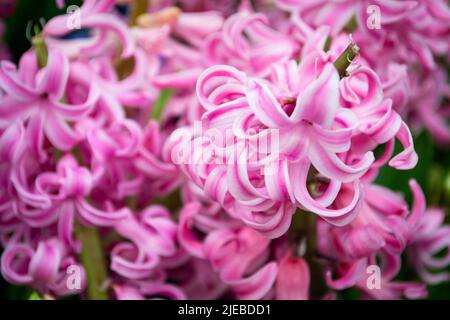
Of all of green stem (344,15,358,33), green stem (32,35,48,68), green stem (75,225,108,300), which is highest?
green stem (32,35,48,68)

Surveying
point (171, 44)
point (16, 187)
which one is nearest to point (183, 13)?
point (171, 44)

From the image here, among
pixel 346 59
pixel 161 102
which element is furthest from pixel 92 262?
pixel 346 59

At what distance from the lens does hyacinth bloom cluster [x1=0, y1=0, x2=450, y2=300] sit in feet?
1.59

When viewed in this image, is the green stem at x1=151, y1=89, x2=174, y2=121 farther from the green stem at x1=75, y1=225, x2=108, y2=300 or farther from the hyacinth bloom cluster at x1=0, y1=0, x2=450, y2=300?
the green stem at x1=75, y1=225, x2=108, y2=300

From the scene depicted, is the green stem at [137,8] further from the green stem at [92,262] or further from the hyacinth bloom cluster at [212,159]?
the green stem at [92,262]

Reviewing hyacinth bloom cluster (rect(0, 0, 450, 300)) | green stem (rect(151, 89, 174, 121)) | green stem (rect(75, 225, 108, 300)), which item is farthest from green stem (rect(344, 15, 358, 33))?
green stem (rect(75, 225, 108, 300))

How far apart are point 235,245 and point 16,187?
0.62 ft

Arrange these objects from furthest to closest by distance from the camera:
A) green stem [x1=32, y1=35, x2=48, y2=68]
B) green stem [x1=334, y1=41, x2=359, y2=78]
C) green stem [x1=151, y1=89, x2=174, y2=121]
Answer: green stem [x1=151, y1=89, x2=174, y2=121], green stem [x1=32, y1=35, x2=48, y2=68], green stem [x1=334, y1=41, x2=359, y2=78]

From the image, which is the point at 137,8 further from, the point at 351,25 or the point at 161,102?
the point at 351,25

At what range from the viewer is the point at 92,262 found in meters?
0.63

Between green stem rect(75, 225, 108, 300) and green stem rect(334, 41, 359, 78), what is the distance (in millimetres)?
274

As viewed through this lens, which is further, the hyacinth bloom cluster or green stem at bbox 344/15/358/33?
green stem at bbox 344/15/358/33

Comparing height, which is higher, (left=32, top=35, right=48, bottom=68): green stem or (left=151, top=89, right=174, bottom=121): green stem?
(left=32, top=35, right=48, bottom=68): green stem

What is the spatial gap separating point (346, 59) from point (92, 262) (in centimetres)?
30
